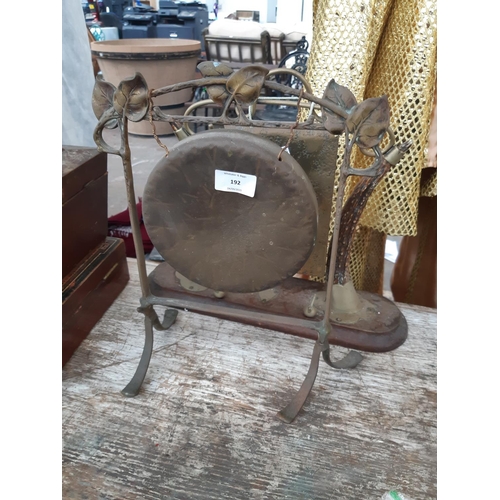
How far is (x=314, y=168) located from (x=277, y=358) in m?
0.51

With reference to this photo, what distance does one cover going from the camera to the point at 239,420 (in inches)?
37.7

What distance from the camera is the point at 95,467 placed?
2.80 feet

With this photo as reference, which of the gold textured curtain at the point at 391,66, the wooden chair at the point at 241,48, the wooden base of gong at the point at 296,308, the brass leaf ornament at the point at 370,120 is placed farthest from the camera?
the wooden chair at the point at 241,48

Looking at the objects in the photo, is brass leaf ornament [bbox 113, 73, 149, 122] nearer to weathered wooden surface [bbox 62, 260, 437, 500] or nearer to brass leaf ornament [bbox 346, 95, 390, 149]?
brass leaf ornament [bbox 346, 95, 390, 149]

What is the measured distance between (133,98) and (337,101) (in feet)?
1.32

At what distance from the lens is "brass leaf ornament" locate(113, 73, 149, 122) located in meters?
0.83

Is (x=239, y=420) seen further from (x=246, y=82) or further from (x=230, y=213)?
(x=246, y=82)

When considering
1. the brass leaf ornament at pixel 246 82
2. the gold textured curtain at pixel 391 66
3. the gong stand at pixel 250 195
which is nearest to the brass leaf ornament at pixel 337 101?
the gong stand at pixel 250 195

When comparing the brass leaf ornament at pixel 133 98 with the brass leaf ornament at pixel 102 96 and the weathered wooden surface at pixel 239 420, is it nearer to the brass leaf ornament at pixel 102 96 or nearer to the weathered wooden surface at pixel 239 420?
the brass leaf ornament at pixel 102 96

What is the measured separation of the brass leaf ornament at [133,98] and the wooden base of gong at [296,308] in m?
0.47

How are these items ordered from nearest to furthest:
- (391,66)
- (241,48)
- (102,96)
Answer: (102,96), (391,66), (241,48)

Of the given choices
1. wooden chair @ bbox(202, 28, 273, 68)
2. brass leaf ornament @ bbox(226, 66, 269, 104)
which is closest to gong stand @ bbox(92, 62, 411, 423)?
brass leaf ornament @ bbox(226, 66, 269, 104)

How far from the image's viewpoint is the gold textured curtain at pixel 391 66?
1.00 metres

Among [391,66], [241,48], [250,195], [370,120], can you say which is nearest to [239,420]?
[250,195]
